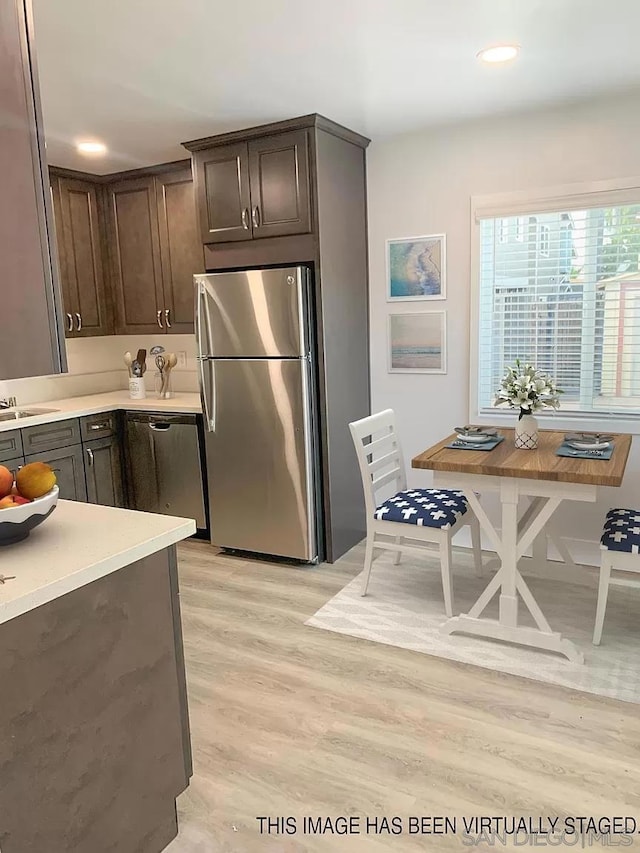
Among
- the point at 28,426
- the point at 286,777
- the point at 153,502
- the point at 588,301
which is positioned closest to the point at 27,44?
the point at 286,777

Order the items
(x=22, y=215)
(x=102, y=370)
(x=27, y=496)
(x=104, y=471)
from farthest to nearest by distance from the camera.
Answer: (x=102, y=370)
(x=104, y=471)
(x=27, y=496)
(x=22, y=215)

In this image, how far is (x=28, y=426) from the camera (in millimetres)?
3654

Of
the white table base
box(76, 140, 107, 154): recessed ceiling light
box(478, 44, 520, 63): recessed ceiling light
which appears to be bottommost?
the white table base

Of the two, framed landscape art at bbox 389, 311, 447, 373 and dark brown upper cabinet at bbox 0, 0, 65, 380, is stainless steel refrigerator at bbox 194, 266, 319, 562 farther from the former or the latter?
dark brown upper cabinet at bbox 0, 0, 65, 380

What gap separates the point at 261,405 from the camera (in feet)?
12.0

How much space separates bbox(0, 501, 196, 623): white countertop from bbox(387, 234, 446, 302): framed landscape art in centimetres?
252

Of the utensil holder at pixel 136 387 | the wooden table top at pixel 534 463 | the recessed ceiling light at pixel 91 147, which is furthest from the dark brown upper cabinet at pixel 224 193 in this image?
the wooden table top at pixel 534 463

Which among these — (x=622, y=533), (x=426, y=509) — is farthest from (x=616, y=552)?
(x=426, y=509)

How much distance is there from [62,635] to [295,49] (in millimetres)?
2194

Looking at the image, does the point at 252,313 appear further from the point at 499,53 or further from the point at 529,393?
the point at 499,53

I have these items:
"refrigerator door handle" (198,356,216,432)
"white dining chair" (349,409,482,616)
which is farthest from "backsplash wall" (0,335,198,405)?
"white dining chair" (349,409,482,616)

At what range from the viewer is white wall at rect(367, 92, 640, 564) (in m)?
3.33

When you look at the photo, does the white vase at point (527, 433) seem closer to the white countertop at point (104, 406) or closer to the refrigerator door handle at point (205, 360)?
the refrigerator door handle at point (205, 360)

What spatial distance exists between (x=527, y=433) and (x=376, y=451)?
2.74 ft
